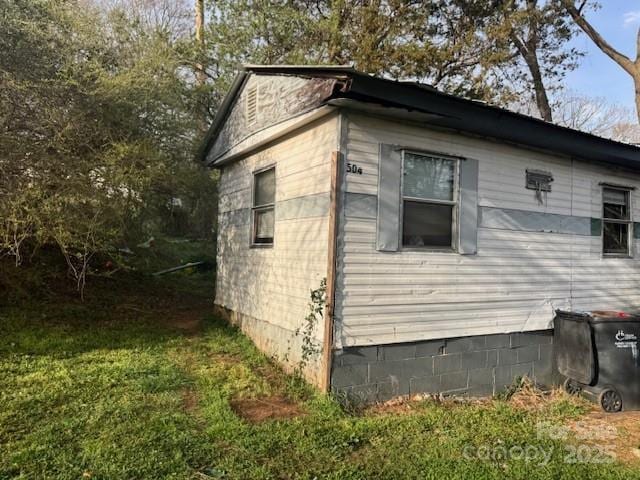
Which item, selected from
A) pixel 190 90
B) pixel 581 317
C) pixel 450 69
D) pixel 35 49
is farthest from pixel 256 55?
pixel 581 317

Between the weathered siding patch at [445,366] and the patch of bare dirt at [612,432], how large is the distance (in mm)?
865

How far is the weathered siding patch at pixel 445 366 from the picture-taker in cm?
448

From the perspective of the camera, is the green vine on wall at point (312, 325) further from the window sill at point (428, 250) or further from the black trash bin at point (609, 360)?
the black trash bin at point (609, 360)

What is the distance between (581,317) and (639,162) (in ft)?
8.71

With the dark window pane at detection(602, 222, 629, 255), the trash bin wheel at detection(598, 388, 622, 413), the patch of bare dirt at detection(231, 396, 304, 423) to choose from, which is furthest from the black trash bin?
the patch of bare dirt at detection(231, 396, 304, 423)

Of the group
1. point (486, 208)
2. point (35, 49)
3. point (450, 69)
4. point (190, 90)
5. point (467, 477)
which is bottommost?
point (467, 477)

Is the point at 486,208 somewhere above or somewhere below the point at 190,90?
below

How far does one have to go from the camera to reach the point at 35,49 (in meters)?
6.29

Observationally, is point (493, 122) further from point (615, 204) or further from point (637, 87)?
point (637, 87)

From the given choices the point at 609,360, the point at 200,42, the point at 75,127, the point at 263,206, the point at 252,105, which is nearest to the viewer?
the point at 609,360

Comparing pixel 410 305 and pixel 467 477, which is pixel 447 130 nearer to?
pixel 410 305

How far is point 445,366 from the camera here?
195 inches

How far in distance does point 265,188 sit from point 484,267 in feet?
9.89

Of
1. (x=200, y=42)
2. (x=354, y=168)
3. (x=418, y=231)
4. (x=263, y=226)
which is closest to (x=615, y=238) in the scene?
(x=418, y=231)
